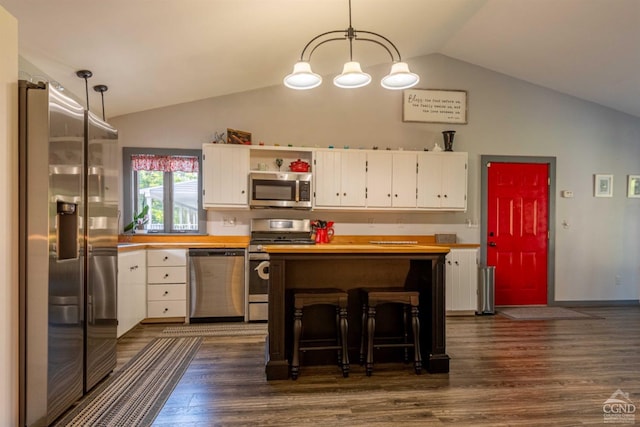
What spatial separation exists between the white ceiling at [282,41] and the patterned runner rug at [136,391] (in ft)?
8.19

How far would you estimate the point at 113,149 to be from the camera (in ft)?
8.79

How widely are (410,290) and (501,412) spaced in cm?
101

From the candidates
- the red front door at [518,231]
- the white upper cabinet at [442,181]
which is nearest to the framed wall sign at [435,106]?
the white upper cabinet at [442,181]

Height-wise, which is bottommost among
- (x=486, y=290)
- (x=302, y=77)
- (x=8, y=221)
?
(x=486, y=290)

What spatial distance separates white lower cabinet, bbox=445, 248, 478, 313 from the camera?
455 centimetres

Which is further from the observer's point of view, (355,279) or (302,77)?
(355,279)

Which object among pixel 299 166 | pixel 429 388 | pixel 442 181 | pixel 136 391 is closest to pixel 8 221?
pixel 136 391

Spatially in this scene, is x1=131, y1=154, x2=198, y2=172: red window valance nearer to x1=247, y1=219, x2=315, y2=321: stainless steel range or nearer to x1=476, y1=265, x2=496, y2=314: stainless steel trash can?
x1=247, y1=219, x2=315, y2=321: stainless steel range

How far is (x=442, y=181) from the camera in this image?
4676 mm

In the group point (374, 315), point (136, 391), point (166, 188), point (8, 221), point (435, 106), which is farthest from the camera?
point (435, 106)

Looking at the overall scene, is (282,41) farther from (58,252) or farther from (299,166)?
(58,252)

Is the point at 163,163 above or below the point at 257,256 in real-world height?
above

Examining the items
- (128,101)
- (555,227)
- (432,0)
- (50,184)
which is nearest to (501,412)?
(50,184)

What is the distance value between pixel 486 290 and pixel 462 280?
14.4 inches
